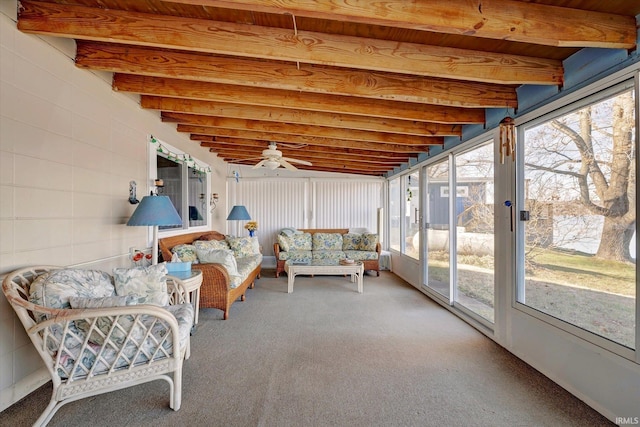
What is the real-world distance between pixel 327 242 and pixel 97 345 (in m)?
4.34

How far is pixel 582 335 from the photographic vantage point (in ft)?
5.90

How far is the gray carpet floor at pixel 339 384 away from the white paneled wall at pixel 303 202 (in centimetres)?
350

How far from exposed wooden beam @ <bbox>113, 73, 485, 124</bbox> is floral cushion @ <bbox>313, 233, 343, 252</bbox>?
3.35 metres

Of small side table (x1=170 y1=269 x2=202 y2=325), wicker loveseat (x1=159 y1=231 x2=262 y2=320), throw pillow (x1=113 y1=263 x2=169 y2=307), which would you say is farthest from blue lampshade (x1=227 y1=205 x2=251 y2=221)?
throw pillow (x1=113 y1=263 x2=169 y2=307)

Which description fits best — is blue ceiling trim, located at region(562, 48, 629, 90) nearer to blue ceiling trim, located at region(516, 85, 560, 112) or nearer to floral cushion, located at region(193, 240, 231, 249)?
blue ceiling trim, located at region(516, 85, 560, 112)

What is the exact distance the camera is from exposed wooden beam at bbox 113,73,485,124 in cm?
262

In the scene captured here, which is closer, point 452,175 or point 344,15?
point 344,15

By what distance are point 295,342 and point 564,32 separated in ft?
9.70

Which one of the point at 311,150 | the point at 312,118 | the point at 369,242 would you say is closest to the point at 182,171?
the point at 311,150

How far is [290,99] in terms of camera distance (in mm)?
2703

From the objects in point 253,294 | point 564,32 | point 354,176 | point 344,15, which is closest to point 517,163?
point 564,32

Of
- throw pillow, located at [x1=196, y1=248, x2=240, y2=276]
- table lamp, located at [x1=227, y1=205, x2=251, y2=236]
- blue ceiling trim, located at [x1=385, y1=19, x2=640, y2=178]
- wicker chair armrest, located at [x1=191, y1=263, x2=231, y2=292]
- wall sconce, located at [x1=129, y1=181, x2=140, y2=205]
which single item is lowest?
wicker chair armrest, located at [x1=191, y1=263, x2=231, y2=292]

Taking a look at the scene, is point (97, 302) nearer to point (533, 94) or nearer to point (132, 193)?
point (132, 193)

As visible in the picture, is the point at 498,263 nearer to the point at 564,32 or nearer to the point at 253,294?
the point at 564,32
